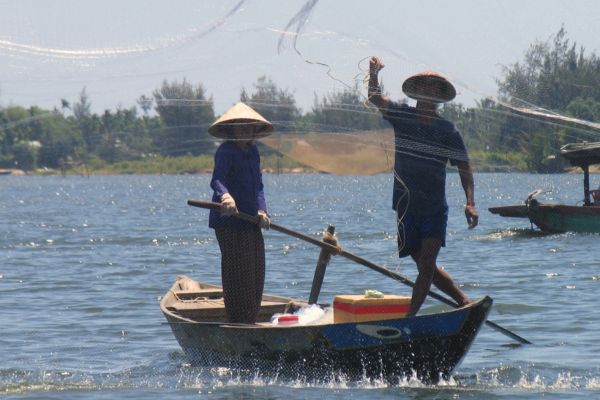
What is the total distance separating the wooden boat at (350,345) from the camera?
26.8ft

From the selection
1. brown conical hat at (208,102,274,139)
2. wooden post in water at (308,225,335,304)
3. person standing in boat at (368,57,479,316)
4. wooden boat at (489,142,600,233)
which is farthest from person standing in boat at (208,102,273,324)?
wooden boat at (489,142,600,233)

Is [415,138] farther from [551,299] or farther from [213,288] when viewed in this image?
[551,299]

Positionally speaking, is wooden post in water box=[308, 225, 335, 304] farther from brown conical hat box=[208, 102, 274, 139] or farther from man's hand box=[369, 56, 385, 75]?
man's hand box=[369, 56, 385, 75]

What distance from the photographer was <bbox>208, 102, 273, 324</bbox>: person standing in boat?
8.66m

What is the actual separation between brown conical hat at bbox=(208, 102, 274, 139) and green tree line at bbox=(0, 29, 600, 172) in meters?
0.16

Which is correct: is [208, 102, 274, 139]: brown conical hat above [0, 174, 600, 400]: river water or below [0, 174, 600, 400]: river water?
above

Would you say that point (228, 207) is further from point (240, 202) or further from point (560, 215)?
point (560, 215)

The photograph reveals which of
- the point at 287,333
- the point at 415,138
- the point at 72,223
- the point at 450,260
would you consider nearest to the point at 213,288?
the point at 287,333

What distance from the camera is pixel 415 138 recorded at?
8.21 metres

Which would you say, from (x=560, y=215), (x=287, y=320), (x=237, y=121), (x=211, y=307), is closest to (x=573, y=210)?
(x=560, y=215)

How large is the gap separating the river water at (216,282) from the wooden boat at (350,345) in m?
0.10

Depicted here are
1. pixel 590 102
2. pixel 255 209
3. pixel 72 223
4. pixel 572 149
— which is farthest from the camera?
pixel 72 223

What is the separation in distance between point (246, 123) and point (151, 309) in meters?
5.18

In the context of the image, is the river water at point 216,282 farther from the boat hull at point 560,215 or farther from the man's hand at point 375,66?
the man's hand at point 375,66
